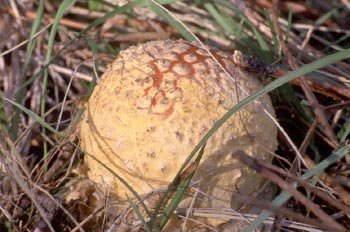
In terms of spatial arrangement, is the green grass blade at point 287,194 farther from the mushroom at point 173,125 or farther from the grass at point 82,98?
the mushroom at point 173,125

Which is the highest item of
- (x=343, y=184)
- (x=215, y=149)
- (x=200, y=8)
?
(x=200, y=8)

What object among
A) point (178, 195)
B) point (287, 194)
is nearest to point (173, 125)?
point (178, 195)

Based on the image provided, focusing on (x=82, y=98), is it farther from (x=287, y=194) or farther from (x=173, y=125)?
(x=287, y=194)

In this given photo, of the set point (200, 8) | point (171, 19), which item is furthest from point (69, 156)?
point (200, 8)

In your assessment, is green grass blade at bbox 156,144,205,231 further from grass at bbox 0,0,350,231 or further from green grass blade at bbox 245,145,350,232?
green grass blade at bbox 245,145,350,232

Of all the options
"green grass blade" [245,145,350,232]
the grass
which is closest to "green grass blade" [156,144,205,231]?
the grass

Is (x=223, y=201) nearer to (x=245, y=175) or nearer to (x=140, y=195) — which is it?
(x=245, y=175)

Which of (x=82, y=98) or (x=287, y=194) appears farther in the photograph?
(x=82, y=98)
